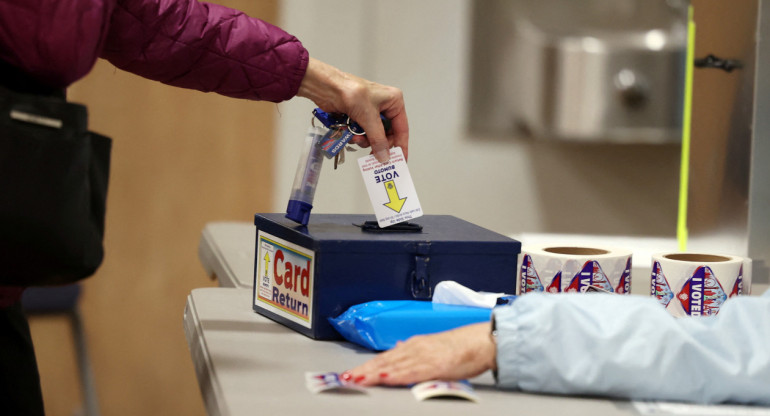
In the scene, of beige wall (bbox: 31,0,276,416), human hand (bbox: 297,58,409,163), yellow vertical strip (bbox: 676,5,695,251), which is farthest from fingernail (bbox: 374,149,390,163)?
beige wall (bbox: 31,0,276,416)

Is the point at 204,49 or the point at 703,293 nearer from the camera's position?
the point at 703,293

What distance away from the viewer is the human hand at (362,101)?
42.0 inches

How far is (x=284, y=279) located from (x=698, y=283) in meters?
0.45

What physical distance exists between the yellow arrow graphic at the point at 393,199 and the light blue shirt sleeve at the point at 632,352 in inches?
10.9

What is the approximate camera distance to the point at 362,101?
1068 millimetres

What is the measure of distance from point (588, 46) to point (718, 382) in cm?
208

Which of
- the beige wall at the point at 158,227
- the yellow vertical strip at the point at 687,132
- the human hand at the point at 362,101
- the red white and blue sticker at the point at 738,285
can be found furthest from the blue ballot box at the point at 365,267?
the beige wall at the point at 158,227

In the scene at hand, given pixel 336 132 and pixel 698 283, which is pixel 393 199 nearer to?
pixel 336 132

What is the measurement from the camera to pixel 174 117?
290cm

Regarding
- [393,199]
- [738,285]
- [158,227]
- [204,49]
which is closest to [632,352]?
[738,285]

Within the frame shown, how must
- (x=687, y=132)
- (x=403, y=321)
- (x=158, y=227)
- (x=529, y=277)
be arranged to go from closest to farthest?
(x=403, y=321)
(x=529, y=277)
(x=687, y=132)
(x=158, y=227)

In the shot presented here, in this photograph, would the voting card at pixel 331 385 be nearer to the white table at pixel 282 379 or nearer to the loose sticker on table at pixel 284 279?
the white table at pixel 282 379

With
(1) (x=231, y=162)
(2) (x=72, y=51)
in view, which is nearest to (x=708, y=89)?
(2) (x=72, y=51)

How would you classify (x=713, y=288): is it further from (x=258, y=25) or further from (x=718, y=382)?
(x=258, y=25)
